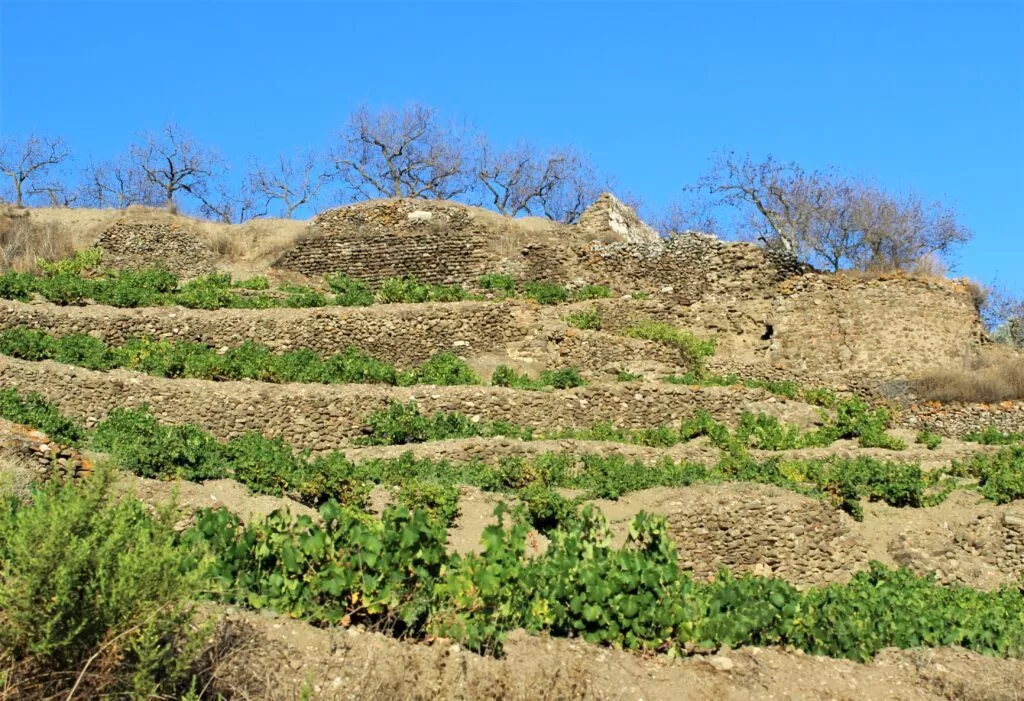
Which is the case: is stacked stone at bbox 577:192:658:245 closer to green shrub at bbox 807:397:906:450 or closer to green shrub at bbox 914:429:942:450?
green shrub at bbox 807:397:906:450

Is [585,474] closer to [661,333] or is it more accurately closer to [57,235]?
[661,333]

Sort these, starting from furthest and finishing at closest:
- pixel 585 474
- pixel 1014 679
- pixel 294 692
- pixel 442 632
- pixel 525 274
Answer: pixel 525 274, pixel 585 474, pixel 1014 679, pixel 442 632, pixel 294 692

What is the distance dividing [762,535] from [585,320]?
11041 mm

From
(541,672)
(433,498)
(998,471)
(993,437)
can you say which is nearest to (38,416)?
(433,498)

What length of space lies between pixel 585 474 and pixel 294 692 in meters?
10.6

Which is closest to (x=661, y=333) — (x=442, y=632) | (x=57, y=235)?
(x=57, y=235)

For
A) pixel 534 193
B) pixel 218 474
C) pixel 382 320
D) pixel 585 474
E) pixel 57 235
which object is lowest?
pixel 218 474

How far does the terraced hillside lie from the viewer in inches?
310

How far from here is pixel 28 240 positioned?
29.0 m

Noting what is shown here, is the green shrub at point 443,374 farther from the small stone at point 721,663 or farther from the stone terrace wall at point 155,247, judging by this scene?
the small stone at point 721,663

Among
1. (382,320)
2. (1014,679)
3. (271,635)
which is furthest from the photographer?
(382,320)

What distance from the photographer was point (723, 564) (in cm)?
1577

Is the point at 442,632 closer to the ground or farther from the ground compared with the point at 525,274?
closer to the ground

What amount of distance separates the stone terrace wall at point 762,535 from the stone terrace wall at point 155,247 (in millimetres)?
18023
